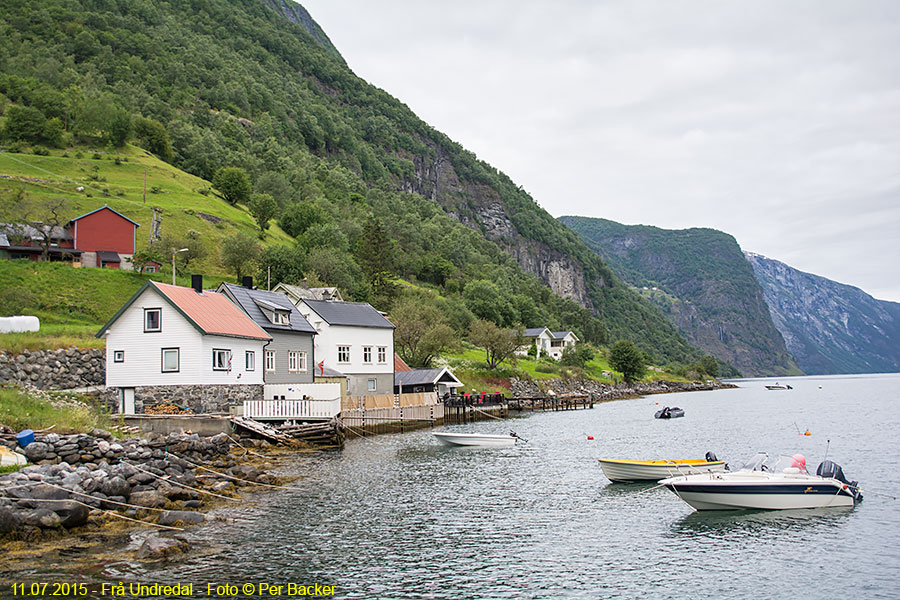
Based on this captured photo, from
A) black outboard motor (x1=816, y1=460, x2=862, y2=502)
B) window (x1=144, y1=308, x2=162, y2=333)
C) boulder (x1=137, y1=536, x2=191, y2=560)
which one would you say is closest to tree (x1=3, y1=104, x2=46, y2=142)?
window (x1=144, y1=308, x2=162, y2=333)

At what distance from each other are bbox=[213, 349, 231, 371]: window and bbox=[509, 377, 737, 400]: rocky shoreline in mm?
66039

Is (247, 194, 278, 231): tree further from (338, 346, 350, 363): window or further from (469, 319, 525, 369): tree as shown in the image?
(338, 346, 350, 363): window

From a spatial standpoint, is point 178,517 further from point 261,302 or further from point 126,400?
point 261,302

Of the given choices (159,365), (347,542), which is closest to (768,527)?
(347,542)

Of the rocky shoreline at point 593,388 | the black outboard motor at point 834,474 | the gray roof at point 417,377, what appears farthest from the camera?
the rocky shoreline at point 593,388

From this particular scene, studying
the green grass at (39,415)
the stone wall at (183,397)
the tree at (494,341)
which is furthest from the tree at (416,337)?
the green grass at (39,415)

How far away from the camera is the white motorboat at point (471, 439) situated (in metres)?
51.5

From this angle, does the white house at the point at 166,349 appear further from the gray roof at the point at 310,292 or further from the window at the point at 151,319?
the gray roof at the point at 310,292

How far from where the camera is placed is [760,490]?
27.3 meters

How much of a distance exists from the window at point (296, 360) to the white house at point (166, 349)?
10.1m

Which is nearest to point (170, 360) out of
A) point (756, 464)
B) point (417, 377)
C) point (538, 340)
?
point (756, 464)

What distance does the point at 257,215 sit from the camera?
4717 inches

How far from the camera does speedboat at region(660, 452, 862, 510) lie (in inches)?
1080

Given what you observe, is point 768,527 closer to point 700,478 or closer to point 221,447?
point 700,478
